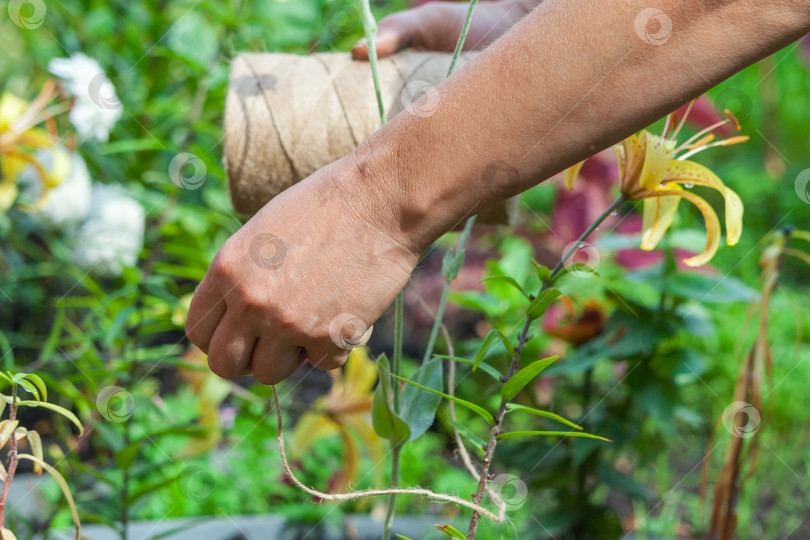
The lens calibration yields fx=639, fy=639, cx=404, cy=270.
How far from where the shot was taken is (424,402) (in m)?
0.55

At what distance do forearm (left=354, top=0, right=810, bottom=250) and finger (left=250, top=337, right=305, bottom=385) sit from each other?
11 centimetres

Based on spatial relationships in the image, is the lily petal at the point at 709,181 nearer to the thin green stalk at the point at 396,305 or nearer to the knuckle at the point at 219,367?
the thin green stalk at the point at 396,305

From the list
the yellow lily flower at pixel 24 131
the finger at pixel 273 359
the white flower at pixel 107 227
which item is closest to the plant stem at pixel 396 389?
the finger at pixel 273 359

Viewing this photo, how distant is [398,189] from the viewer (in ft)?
1.32

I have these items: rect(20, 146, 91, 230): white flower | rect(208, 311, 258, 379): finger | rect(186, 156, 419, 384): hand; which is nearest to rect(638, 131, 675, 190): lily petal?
rect(186, 156, 419, 384): hand

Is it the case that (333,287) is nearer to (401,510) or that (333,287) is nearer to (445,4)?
(445,4)

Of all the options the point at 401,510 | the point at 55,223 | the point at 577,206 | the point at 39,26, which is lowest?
the point at 401,510

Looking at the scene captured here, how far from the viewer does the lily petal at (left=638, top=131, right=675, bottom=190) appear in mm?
494

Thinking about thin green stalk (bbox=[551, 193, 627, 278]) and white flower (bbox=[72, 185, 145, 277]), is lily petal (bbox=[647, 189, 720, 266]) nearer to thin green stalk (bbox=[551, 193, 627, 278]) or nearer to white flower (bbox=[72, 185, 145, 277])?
thin green stalk (bbox=[551, 193, 627, 278])

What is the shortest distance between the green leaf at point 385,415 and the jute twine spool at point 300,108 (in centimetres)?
23

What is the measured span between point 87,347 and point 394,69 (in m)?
0.58

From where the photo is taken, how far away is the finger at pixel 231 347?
0.43 meters

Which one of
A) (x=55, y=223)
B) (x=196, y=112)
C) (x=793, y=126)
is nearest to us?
(x=196, y=112)

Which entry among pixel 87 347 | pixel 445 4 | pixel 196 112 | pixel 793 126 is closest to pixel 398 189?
pixel 445 4
